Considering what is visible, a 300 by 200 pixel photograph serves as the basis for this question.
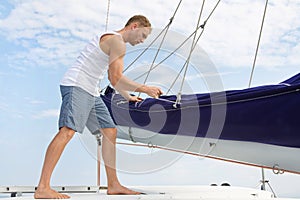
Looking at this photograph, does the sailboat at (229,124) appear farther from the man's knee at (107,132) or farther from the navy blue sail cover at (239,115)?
the man's knee at (107,132)

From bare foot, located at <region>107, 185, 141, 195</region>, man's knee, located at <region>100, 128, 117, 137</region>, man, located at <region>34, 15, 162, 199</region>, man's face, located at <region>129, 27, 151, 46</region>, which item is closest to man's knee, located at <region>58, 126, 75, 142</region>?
man, located at <region>34, 15, 162, 199</region>

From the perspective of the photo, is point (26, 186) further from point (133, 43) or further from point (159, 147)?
point (133, 43)

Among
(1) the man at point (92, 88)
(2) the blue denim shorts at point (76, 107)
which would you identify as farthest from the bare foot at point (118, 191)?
(2) the blue denim shorts at point (76, 107)

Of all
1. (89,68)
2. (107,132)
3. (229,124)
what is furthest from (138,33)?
(229,124)

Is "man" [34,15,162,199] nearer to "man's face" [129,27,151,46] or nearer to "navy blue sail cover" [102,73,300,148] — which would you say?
"man's face" [129,27,151,46]

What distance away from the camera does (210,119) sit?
208 cm

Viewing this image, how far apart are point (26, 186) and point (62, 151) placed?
88 cm

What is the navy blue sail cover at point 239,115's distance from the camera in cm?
178

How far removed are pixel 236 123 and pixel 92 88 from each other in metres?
0.97

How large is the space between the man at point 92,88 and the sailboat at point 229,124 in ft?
0.63

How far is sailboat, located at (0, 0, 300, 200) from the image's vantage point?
1.81 metres

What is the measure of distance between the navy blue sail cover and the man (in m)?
0.20

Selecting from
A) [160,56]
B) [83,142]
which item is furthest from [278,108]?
[160,56]

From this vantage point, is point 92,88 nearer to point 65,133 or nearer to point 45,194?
point 65,133
